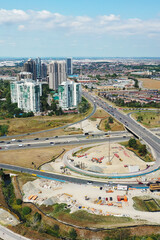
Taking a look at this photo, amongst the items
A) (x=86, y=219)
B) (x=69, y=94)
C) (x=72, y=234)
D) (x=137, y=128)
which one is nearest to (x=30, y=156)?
(x=86, y=219)

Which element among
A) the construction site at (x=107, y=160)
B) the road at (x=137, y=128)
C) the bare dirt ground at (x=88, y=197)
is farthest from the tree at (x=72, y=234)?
the road at (x=137, y=128)

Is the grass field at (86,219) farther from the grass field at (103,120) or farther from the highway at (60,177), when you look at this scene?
the grass field at (103,120)

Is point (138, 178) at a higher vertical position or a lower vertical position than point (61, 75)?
lower

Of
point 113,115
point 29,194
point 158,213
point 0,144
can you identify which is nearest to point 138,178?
point 158,213

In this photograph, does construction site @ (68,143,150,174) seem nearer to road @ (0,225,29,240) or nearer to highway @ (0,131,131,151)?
highway @ (0,131,131,151)

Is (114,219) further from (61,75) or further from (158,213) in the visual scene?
(61,75)

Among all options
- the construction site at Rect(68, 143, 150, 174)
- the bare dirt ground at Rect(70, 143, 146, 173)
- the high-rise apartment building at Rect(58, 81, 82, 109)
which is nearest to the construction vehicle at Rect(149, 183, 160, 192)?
the construction site at Rect(68, 143, 150, 174)
